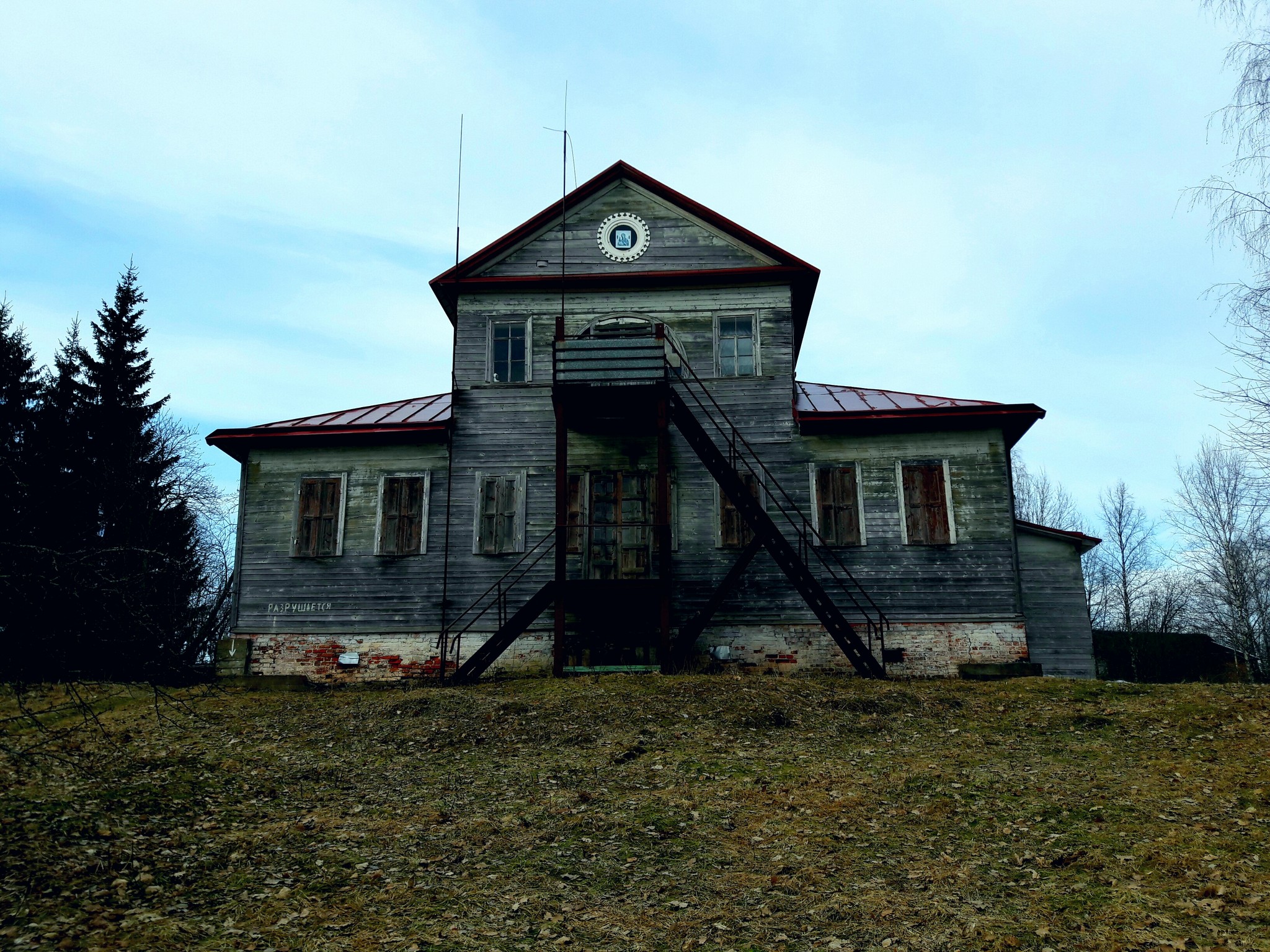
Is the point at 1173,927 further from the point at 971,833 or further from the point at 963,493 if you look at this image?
the point at 963,493

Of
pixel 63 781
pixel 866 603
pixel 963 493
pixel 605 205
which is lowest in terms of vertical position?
pixel 63 781

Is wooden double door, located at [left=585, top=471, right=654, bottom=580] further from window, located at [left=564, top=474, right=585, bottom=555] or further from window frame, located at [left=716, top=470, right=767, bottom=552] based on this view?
window frame, located at [left=716, top=470, right=767, bottom=552]

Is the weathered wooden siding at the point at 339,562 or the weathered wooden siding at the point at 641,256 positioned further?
the weathered wooden siding at the point at 641,256

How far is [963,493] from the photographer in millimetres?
19719

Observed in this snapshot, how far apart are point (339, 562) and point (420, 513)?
1997mm

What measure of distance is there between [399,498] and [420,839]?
11400mm

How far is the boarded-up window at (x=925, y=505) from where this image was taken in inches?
770

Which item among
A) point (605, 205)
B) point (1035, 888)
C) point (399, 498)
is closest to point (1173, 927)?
point (1035, 888)

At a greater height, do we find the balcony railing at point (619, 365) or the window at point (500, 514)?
the balcony railing at point (619, 365)

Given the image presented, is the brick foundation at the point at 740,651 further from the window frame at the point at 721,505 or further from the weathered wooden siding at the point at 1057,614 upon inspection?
the window frame at the point at 721,505

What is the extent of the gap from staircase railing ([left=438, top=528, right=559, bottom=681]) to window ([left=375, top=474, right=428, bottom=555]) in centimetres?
169

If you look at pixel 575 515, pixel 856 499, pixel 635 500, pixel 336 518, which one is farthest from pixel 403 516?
pixel 856 499

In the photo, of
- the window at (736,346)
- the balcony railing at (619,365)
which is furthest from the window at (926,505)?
the balcony railing at (619,365)

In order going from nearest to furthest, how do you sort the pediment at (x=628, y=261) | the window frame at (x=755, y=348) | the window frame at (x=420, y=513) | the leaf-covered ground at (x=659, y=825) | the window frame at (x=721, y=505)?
the leaf-covered ground at (x=659, y=825) → the window frame at (x=721, y=505) → the window frame at (x=420, y=513) → the window frame at (x=755, y=348) → the pediment at (x=628, y=261)
